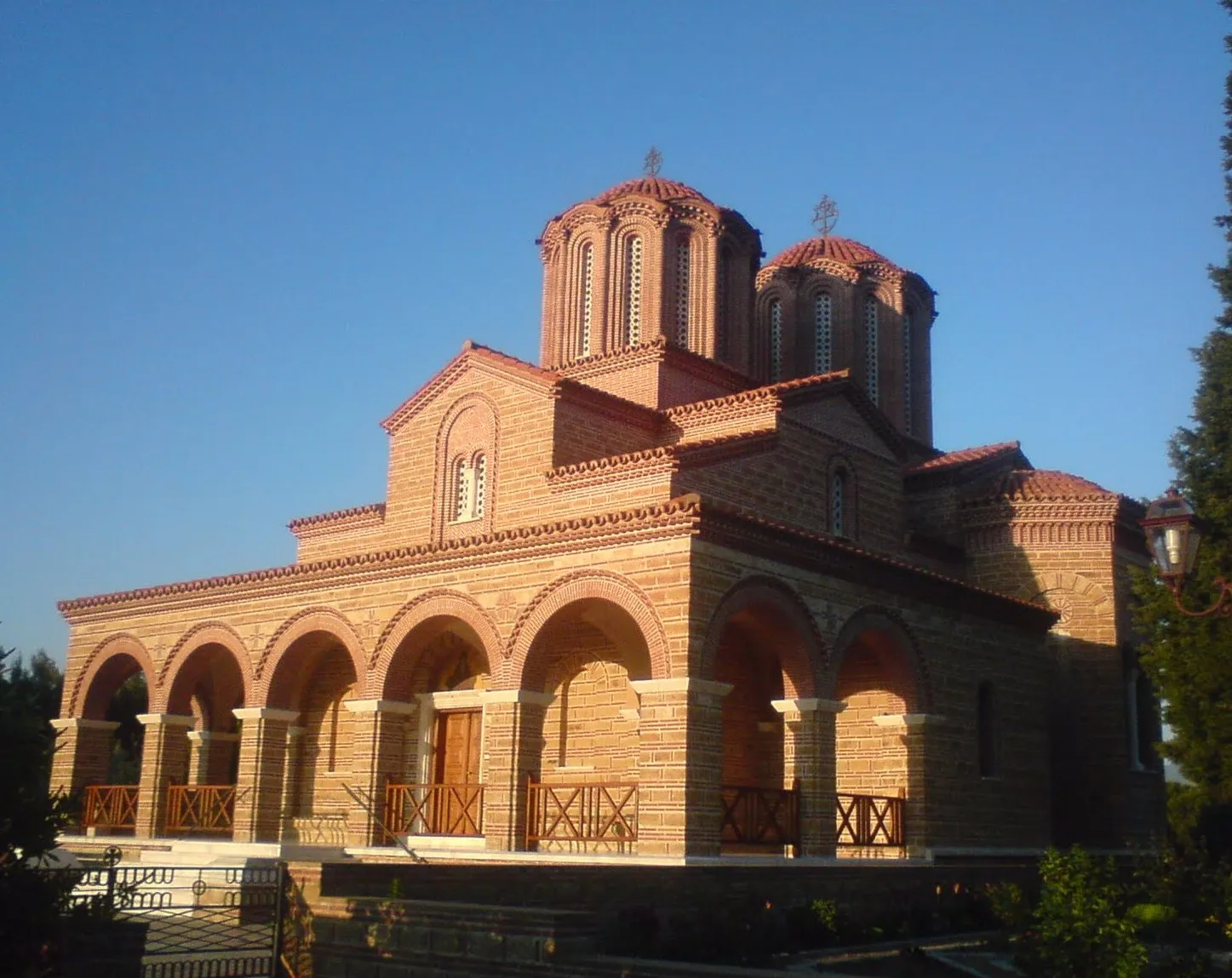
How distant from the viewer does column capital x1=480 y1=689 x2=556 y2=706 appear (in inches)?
613

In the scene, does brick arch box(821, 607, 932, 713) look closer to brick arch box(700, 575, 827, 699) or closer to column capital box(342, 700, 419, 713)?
brick arch box(700, 575, 827, 699)

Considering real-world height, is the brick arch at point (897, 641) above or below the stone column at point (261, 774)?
above

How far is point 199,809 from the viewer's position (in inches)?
771

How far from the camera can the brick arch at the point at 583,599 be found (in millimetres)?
14344

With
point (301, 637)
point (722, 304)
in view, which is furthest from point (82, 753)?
point (722, 304)

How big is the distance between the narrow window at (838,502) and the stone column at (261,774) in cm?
810

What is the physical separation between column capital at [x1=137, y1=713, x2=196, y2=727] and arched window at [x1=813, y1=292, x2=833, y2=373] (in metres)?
12.6

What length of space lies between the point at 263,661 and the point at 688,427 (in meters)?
7.02

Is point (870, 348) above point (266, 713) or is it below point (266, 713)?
above

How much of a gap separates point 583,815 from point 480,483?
5.48m

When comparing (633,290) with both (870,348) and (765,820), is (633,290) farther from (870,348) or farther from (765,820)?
(765,820)

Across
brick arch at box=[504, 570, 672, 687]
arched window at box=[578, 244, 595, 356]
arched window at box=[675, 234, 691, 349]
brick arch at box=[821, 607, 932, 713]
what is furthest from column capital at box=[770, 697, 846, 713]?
arched window at box=[578, 244, 595, 356]

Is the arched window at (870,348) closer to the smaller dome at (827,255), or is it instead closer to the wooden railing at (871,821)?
the smaller dome at (827,255)

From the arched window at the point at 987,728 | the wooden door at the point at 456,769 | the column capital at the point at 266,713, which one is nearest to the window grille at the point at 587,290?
the wooden door at the point at 456,769
